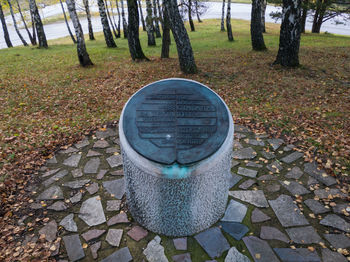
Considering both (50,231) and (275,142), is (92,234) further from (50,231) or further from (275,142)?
(275,142)

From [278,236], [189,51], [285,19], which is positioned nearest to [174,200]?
[278,236]

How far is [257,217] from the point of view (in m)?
3.54

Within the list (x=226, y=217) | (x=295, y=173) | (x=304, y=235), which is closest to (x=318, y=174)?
(x=295, y=173)

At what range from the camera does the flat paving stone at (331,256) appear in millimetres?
2951

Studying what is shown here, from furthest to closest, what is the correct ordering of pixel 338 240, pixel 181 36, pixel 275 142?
pixel 181 36 → pixel 275 142 → pixel 338 240

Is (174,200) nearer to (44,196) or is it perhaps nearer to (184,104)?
(184,104)

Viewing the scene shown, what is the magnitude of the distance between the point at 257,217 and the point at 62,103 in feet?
22.3

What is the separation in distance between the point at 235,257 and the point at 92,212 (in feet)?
7.15

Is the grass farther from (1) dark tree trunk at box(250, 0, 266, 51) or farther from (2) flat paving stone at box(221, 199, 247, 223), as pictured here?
(2) flat paving stone at box(221, 199, 247, 223)

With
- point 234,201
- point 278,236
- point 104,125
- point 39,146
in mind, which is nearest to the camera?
point 278,236

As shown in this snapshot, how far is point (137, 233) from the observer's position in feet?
11.0

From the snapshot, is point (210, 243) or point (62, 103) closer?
point (210, 243)

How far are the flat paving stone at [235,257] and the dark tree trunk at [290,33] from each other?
26.3 ft

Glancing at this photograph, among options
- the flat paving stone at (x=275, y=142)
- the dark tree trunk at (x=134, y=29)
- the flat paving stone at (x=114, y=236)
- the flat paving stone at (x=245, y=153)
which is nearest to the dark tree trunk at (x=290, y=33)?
the flat paving stone at (x=275, y=142)
